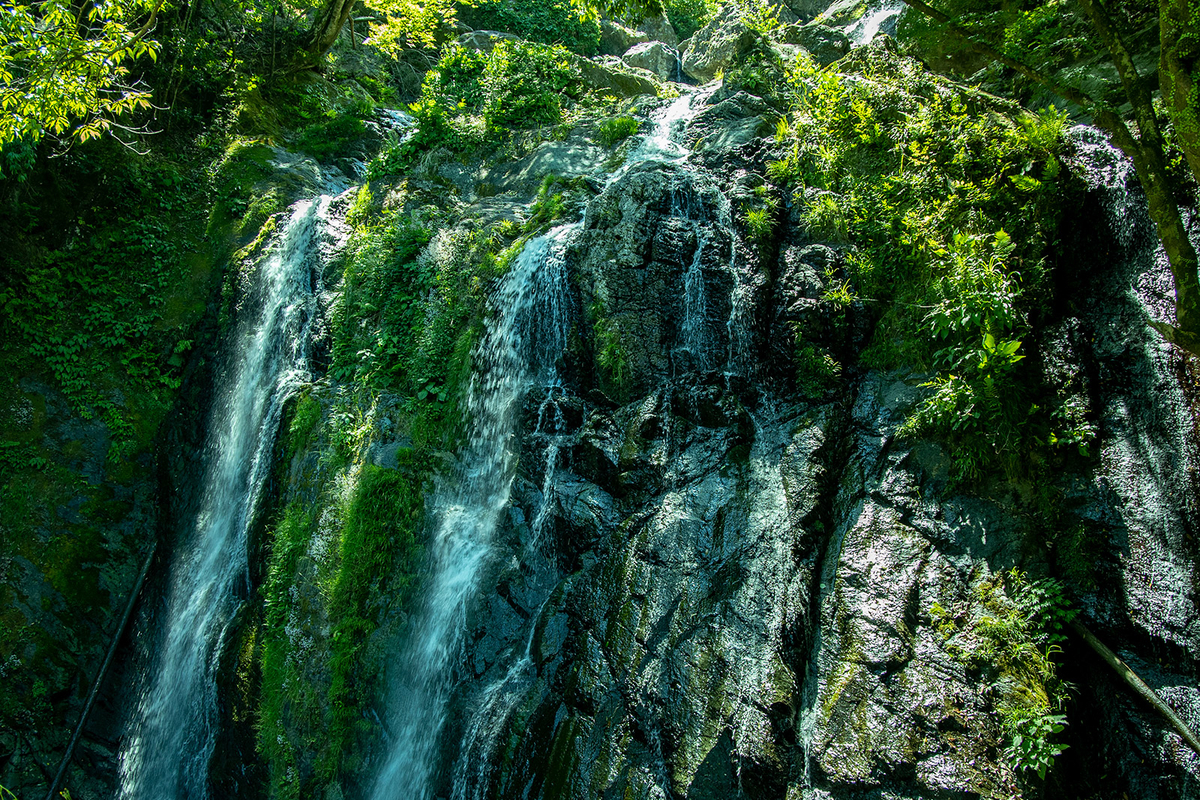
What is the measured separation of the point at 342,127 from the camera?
13680mm

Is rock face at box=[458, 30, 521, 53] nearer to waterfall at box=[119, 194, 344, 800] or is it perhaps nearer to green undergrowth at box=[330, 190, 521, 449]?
waterfall at box=[119, 194, 344, 800]

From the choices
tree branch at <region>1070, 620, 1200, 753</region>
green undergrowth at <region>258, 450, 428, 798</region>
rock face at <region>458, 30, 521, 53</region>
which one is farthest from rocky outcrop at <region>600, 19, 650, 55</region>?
tree branch at <region>1070, 620, 1200, 753</region>

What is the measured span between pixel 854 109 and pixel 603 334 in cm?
460

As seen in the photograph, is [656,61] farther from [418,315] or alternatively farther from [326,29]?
[418,315]

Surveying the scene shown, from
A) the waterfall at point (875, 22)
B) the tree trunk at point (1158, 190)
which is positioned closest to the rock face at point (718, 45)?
the waterfall at point (875, 22)

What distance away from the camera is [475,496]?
745cm

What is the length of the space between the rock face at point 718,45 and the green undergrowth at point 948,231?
11.9 ft

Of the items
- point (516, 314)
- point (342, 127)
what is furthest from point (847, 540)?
point (342, 127)

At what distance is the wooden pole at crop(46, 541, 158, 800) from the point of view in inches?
303

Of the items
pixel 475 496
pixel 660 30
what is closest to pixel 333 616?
pixel 475 496

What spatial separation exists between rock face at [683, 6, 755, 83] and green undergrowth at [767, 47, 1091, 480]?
363 cm

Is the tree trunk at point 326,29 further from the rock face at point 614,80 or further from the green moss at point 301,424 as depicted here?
the green moss at point 301,424

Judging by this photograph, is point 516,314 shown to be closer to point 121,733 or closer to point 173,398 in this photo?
point 173,398

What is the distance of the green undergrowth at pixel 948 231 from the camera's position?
17.5 ft
